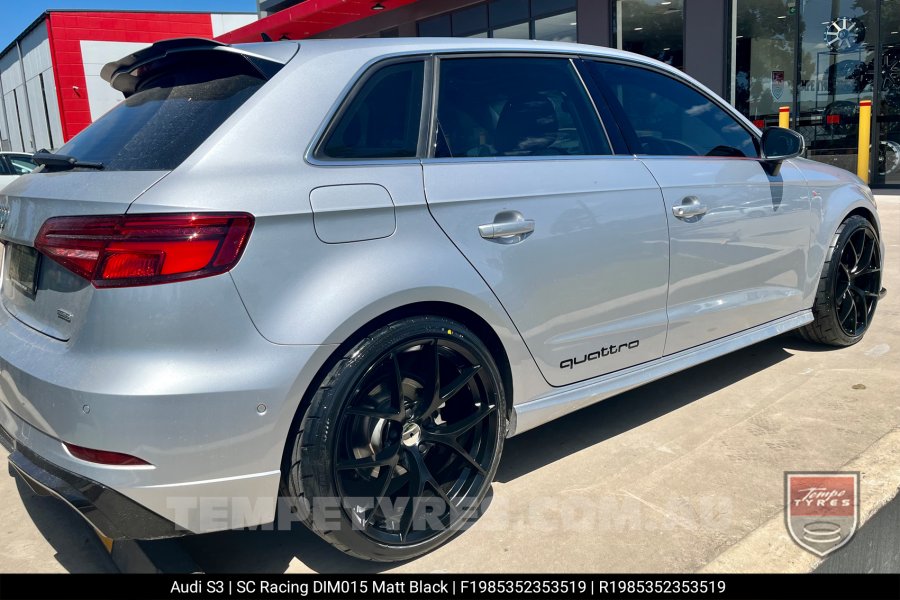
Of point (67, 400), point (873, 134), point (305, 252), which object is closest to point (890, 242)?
point (873, 134)

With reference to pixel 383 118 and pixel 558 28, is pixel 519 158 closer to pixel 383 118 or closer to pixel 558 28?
pixel 383 118

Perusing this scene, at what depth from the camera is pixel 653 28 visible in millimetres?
12242

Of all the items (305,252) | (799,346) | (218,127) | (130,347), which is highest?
(218,127)

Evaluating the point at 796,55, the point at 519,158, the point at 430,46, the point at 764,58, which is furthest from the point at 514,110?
the point at 796,55

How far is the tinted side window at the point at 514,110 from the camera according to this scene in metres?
2.64

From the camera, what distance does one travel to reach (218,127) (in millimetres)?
2117

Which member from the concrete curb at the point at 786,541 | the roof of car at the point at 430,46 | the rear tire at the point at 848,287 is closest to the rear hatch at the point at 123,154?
the roof of car at the point at 430,46

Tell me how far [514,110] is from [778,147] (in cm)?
168

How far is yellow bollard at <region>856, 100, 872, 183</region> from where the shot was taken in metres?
10.7

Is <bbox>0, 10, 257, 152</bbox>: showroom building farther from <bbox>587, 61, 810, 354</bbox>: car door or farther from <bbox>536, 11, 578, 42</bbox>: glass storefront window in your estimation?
<bbox>587, 61, 810, 354</bbox>: car door

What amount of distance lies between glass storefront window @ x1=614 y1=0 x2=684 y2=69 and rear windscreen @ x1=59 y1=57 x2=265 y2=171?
1102 centimetres
